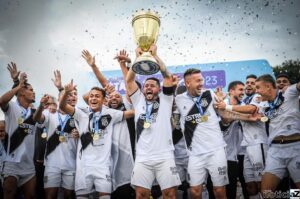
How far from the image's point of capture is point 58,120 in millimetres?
5344

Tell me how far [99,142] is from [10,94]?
173cm

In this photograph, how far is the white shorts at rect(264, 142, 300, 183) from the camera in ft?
12.9

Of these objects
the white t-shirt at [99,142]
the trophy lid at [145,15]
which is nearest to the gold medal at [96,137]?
the white t-shirt at [99,142]

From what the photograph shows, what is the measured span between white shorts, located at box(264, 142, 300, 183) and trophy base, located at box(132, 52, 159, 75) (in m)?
2.14

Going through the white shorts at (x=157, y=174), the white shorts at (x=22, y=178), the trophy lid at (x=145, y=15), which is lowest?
the white shorts at (x=22, y=178)

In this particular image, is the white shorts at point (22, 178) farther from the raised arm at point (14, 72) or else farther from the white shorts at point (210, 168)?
the white shorts at point (210, 168)

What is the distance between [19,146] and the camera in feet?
16.3

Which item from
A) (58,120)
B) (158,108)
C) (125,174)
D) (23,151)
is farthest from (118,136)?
(23,151)

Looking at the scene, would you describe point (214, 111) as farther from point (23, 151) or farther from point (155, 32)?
point (23, 151)

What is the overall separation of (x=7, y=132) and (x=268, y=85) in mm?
4472

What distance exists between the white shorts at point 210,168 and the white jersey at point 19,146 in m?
2.80

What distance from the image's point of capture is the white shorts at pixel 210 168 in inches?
158

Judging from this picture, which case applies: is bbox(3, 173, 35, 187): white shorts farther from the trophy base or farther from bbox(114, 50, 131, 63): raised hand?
the trophy base

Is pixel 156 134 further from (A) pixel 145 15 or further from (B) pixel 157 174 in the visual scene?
(A) pixel 145 15
